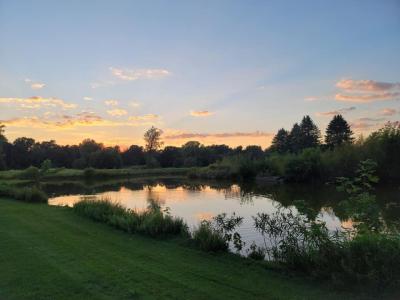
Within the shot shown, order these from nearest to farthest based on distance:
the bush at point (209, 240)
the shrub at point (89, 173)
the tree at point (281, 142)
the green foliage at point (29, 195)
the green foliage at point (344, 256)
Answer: the green foliage at point (344, 256) < the bush at point (209, 240) < the green foliage at point (29, 195) < the shrub at point (89, 173) < the tree at point (281, 142)

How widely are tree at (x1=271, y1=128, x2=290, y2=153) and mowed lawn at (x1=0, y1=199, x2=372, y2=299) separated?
7602 centimetres

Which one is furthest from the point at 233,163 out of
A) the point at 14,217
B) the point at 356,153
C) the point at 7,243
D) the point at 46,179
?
the point at 7,243

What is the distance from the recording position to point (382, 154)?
1253 inches

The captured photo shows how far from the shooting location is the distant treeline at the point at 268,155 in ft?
108

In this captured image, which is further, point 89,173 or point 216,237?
point 89,173

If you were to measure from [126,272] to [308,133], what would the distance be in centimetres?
7691

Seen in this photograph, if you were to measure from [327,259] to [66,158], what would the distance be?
86.7m

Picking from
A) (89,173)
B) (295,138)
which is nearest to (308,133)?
(295,138)

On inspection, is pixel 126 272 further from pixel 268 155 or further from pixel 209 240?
pixel 268 155

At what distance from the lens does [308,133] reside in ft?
260

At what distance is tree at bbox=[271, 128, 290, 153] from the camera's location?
272 ft

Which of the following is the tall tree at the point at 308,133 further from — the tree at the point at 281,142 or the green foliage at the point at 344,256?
the green foliage at the point at 344,256

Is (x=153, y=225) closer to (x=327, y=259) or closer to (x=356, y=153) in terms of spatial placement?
(x=327, y=259)

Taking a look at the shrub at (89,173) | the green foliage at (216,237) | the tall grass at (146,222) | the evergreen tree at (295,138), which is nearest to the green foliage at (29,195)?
the tall grass at (146,222)
